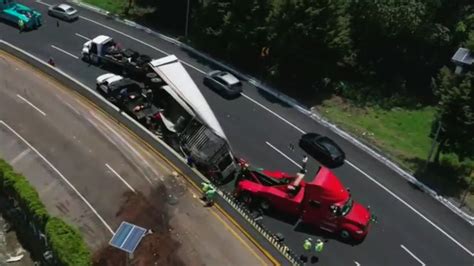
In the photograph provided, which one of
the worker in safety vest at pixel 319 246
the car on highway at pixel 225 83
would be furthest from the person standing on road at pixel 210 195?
the car on highway at pixel 225 83

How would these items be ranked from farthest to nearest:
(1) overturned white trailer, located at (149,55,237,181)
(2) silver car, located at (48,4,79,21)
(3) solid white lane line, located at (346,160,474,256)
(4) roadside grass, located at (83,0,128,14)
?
(4) roadside grass, located at (83,0,128,14) → (2) silver car, located at (48,4,79,21) → (1) overturned white trailer, located at (149,55,237,181) → (3) solid white lane line, located at (346,160,474,256)

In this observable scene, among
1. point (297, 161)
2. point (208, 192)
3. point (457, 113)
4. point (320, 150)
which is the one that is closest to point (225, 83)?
point (297, 161)

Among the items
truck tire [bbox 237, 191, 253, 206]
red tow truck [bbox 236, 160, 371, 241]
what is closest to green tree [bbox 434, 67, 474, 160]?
red tow truck [bbox 236, 160, 371, 241]

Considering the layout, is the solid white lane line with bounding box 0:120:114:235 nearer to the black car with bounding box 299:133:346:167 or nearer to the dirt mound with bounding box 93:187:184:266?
the dirt mound with bounding box 93:187:184:266

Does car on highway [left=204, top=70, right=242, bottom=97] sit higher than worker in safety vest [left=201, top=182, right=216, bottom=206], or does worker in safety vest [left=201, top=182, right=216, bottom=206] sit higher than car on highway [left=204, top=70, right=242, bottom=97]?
car on highway [left=204, top=70, right=242, bottom=97]

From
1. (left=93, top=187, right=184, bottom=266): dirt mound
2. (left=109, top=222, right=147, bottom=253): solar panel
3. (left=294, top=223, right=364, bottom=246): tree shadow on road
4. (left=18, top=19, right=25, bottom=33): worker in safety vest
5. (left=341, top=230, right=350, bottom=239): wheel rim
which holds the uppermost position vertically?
(left=109, top=222, right=147, bottom=253): solar panel
